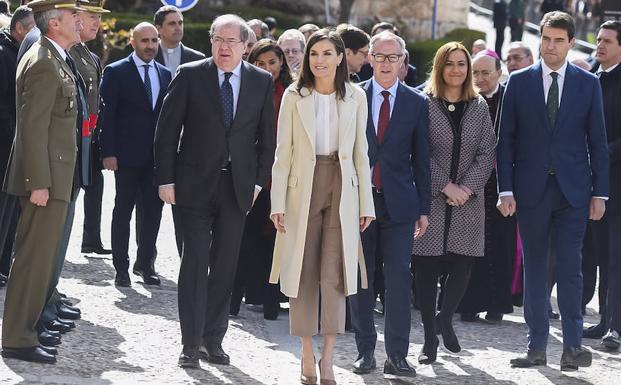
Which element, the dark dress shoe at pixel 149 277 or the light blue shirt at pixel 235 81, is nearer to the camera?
the light blue shirt at pixel 235 81

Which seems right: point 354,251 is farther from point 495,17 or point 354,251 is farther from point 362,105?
point 495,17

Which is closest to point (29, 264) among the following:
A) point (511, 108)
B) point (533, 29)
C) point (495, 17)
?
point (511, 108)

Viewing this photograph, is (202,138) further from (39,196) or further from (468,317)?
(468,317)

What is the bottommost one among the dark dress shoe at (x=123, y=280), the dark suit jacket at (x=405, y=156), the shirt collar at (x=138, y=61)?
the dark dress shoe at (x=123, y=280)

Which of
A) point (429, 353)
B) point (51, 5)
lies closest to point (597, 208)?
point (429, 353)

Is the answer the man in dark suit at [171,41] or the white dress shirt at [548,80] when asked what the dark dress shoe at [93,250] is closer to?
the man in dark suit at [171,41]

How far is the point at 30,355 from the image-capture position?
792 centimetres

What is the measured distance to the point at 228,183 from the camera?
8.34 meters

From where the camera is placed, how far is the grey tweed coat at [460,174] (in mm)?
9125

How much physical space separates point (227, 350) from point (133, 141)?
269 cm

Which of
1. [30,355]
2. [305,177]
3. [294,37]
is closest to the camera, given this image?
[30,355]

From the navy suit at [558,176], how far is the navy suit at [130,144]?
3.30 metres

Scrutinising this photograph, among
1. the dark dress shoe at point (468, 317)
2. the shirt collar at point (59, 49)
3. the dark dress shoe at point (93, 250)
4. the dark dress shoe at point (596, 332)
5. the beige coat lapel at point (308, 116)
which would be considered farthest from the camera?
the dark dress shoe at point (93, 250)

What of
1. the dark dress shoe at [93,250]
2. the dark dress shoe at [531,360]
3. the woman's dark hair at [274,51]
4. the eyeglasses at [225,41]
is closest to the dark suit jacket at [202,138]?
the eyeglasses at [225,41]
